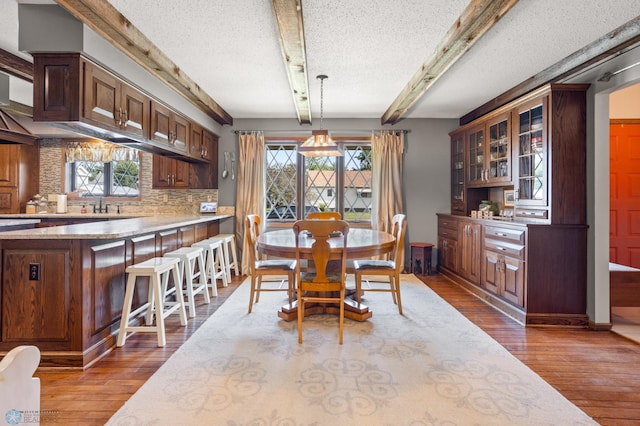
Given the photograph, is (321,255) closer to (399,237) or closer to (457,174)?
(399,237)

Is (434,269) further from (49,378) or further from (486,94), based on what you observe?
(49,378)

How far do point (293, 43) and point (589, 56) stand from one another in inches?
96.2

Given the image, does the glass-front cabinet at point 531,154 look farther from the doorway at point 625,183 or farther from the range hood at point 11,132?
the range hood at point 11,132

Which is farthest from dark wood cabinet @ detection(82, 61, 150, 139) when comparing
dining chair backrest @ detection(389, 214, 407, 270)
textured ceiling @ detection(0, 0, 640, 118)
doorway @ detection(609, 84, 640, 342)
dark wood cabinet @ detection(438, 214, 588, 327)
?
doorway @ detection(609, 84, 640, 342)

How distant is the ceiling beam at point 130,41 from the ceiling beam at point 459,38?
243 cm

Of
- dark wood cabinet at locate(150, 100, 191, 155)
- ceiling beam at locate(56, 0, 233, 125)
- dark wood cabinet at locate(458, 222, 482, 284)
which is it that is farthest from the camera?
dark wood cabinet at locate(458, 222, 482, 284)

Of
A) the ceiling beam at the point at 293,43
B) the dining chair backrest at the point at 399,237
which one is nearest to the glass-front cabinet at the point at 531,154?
the dining chair backrest at the point at 399,237

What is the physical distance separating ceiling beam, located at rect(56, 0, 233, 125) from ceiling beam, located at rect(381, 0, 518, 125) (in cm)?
243

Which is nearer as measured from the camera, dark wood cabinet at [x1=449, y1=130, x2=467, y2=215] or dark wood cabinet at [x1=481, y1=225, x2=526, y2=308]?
dark wood cabinet at [x1=481, y1=225, x2=526, y2=308]

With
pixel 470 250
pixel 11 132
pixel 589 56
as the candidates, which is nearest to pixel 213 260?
pixel 11 132

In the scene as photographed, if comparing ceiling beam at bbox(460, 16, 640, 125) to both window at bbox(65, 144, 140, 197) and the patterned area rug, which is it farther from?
window at bbox(65, 144, 140, 197)

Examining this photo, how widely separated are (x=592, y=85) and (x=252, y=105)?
3.85 meters

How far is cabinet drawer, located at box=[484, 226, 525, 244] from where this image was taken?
3273 millimetres

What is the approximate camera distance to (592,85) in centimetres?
309
